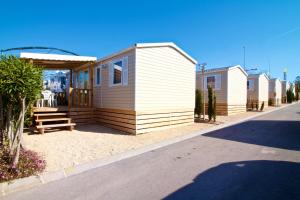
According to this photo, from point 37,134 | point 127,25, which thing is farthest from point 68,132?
point 127,25

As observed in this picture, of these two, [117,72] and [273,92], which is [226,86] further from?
[273,92]

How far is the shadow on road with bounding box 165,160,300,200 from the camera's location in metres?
3.21

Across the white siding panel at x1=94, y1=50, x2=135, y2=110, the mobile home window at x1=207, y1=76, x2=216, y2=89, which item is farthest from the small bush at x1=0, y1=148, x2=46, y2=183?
the mobile home window at x1=207, y1=76, x2=216, y2=89

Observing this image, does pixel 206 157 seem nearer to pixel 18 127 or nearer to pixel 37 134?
pixel 18 127

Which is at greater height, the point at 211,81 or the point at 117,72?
the point at 211,81

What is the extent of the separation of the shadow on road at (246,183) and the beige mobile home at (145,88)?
14.7 feet

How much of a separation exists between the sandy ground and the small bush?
0.24m

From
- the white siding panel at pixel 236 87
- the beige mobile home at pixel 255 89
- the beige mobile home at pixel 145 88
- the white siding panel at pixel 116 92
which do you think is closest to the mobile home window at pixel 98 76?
the beige mobile home at pixel 145 88

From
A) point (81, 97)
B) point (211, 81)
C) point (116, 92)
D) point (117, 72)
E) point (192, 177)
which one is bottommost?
point (192, 177)

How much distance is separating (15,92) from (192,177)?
12.2 feet

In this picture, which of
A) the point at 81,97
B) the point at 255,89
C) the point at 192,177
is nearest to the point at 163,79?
the point at 81,97

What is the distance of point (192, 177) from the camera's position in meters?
3.97

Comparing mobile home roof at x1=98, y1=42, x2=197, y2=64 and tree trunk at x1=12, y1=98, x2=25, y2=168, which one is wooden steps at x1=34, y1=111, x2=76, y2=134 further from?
tree trunk at x1=12, y1=98, x2=25, y2=168

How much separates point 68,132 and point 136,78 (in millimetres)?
3406
